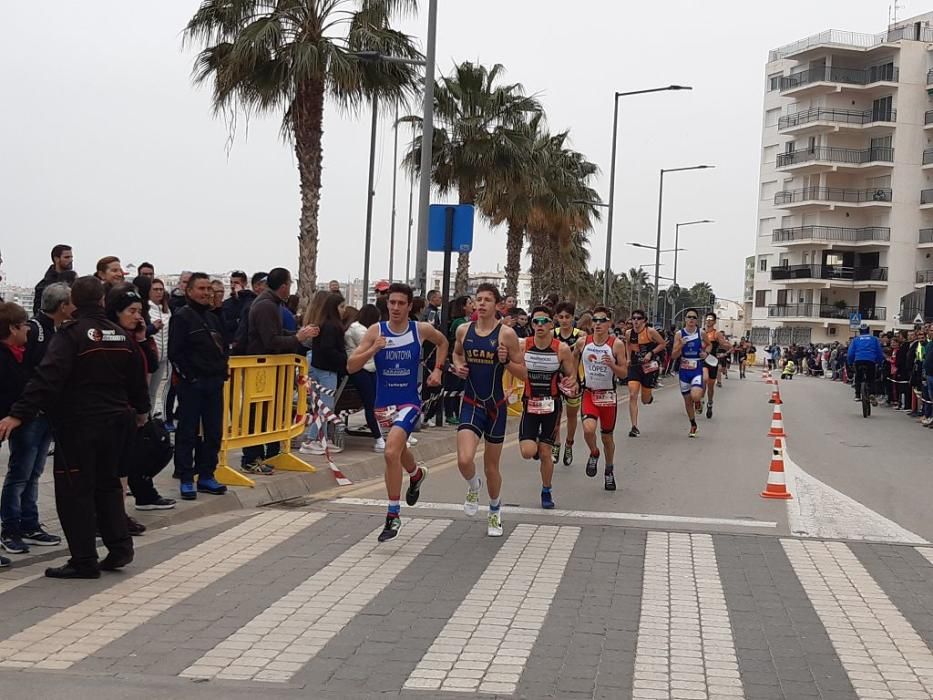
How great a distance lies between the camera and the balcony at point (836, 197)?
241ft

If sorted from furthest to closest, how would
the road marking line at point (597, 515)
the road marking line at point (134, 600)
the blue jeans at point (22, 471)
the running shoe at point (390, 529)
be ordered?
1. the road marking line at point (597, 515)
2. the running shoe at point (390, 529)
3. the blue jeans at point (22, 471)
4. the road marking line at point (134, 600)

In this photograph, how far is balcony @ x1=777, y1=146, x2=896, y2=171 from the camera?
7269cm

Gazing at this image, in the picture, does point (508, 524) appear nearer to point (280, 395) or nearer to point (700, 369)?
point (280, 395)

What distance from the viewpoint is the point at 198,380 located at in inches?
388

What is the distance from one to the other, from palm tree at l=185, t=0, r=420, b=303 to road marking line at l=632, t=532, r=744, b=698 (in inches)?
665

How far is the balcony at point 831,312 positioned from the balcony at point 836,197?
6699 millimetres

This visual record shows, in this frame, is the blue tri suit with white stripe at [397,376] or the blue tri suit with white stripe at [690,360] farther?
the blue tri suit with white stripe at [690,360]

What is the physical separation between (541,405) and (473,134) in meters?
22.7

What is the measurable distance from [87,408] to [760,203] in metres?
79.7

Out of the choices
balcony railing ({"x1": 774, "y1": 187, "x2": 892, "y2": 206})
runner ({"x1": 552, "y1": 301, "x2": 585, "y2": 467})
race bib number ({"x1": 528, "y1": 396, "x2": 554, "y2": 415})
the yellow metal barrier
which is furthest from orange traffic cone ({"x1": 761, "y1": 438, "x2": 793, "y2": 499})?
balcony railing ({"x1": 774, "y1": 187, "x2": 892, "y2": 206})

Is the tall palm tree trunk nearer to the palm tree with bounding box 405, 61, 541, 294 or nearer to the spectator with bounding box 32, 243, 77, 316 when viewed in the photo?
the palm tree with bounding box 405, 61, 541, 294

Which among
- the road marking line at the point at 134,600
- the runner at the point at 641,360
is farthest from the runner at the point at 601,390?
the runner at the point at 641,360

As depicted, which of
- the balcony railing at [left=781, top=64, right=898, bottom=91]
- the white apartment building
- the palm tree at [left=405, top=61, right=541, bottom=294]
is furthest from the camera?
the balcony railing at [left=781, top=64, right=898, bottom=91]

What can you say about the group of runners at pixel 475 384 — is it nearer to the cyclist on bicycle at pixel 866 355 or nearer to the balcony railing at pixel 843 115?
the cyclist on bicycle at pixel 866 355
